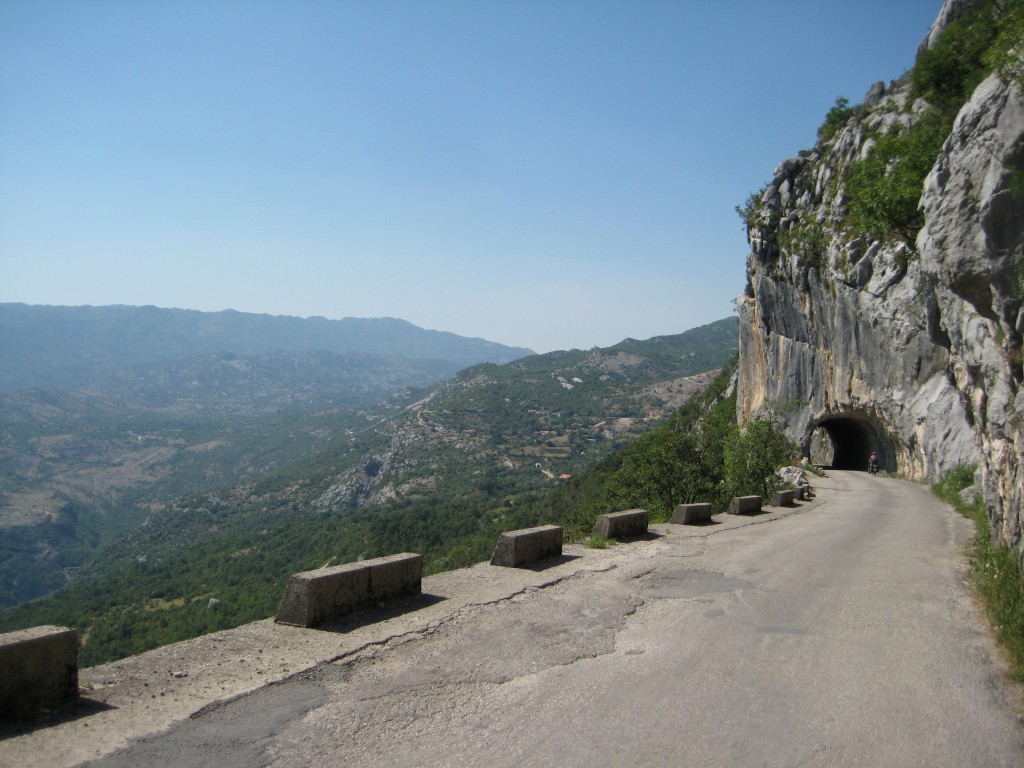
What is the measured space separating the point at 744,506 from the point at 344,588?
12.8m

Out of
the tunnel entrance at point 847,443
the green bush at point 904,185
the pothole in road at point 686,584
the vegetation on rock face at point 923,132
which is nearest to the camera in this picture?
the pothole in road at point 686,584

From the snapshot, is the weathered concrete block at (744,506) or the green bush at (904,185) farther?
the green bush at (904,185)

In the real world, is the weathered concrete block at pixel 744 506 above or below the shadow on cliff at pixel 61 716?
below

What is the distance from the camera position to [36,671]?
171 inches

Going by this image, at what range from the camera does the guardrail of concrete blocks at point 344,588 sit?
6426 mm

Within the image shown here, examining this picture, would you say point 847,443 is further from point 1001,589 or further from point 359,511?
point 359,511

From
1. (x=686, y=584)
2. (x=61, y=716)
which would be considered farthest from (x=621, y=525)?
(x=61, y=716)

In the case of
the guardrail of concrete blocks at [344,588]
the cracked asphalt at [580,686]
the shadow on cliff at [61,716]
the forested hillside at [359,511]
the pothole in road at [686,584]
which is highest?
the guardrail of concrete blocks at [344,588]

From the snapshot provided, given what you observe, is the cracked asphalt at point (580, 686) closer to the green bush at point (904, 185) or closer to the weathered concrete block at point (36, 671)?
the weathered concrete block at point (36, 671)

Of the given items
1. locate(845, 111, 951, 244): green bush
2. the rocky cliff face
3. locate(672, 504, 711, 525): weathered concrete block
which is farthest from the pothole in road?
locate(845, 111, 951, 244): green bush

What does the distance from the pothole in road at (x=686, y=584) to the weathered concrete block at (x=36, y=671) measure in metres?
5.93

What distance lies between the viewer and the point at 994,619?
710 cm

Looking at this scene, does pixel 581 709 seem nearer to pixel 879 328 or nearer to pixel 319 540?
pixel 879 328

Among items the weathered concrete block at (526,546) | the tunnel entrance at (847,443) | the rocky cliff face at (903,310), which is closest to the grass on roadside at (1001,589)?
the rocky cliff face at (903,310)
